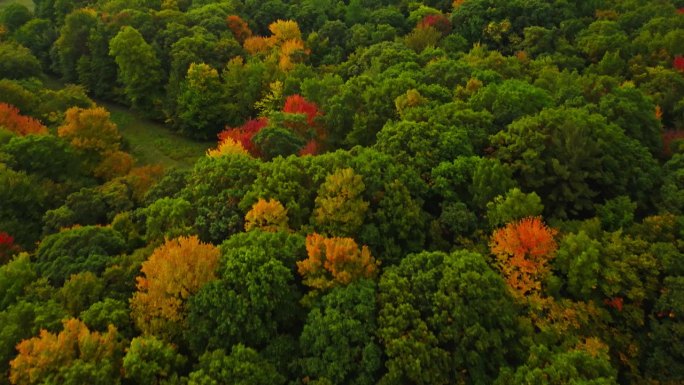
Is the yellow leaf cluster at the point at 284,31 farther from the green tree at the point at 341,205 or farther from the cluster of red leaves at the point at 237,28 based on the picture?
the green tree at the point at 341,205

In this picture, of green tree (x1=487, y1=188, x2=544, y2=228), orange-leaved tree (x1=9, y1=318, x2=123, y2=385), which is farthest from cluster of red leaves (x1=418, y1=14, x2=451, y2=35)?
orange-leaved tree (x1=9, y1=318, x2=123, y2=385)

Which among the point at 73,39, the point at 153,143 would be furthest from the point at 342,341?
the point at 73,39

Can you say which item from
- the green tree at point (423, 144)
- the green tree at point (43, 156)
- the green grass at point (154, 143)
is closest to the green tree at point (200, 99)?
the green grass at point (154, 143)

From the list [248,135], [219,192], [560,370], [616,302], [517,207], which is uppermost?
[219,192]

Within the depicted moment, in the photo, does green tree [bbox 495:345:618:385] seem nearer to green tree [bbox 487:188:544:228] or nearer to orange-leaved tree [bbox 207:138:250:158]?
green tree [bbox 487:188:544:228]

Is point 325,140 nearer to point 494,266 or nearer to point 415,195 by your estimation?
point 415,195

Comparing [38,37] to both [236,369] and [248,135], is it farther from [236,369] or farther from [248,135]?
[236,369]
